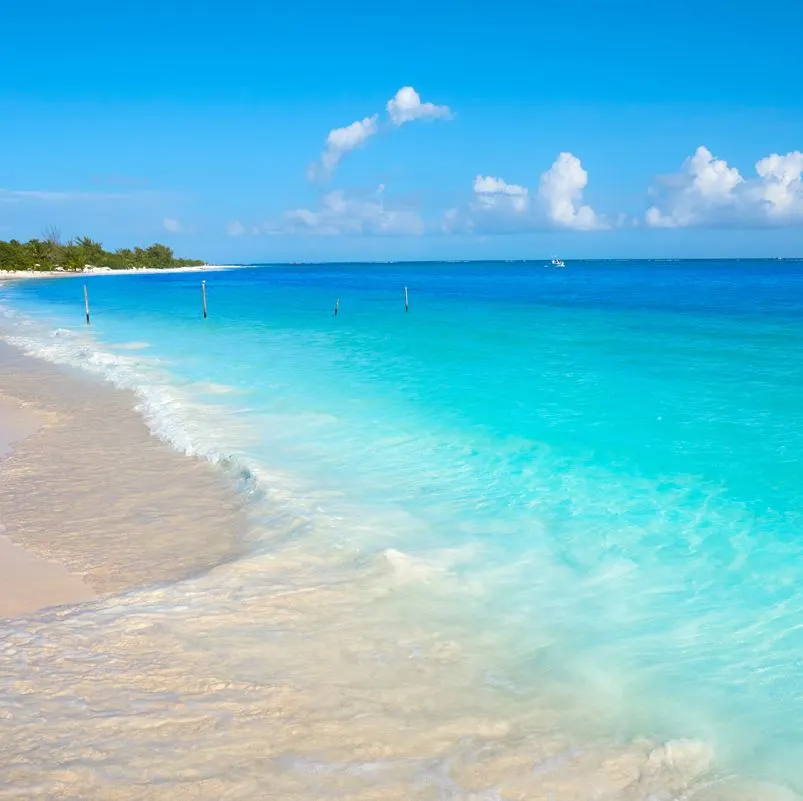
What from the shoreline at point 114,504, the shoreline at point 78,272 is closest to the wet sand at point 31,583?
the shoreline at point 114,504

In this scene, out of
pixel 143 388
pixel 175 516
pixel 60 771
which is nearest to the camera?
pixel 60 771

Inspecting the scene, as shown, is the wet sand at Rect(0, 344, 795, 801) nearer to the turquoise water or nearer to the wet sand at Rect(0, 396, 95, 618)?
the wet sand at Rect(0, 396, 95, 618)

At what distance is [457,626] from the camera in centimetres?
628

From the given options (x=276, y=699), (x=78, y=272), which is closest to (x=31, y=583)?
(x=276, y=699)

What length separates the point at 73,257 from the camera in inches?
5246

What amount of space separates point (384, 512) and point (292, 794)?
527 centimetres

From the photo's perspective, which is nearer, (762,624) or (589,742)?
(589,742)

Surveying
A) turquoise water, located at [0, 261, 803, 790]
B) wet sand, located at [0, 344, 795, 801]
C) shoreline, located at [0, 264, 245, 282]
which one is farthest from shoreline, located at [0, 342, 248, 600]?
shoreline, located at [0, 264, 245, 282]

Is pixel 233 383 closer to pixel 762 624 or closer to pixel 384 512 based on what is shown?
pixel 384 512

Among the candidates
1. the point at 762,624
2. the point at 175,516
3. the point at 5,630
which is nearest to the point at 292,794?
the point at 5,630

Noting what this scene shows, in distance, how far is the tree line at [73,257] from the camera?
116312 millimetres

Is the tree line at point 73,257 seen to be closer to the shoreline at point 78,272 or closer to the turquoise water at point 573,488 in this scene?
the shoreline at point 78,272

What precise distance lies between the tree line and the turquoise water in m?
103

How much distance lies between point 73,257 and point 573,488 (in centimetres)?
14053
